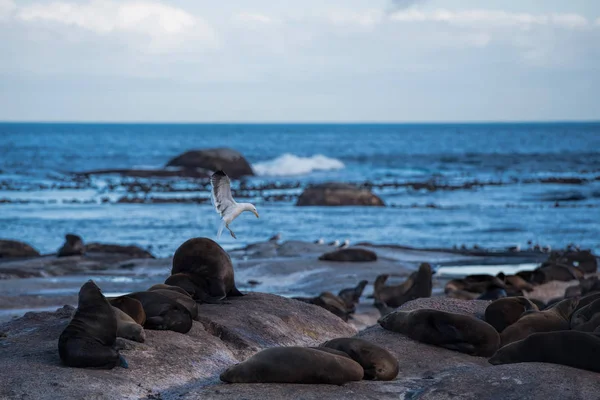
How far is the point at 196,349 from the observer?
6.91 metres

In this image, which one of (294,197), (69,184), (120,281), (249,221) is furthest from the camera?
(69,184)

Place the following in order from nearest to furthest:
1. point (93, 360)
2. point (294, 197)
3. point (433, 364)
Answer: point (93, 360) < point (433, 364) < point (294, 197)

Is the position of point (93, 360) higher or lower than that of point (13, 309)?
higher

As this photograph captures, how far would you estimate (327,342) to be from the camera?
6434 mm

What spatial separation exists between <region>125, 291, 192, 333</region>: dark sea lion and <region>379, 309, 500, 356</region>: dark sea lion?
1850 millimetres

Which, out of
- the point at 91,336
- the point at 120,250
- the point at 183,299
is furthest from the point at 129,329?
the point at 120,250

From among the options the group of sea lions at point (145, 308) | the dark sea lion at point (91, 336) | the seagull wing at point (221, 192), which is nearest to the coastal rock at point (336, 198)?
the group of sea lions at point (145, 308)

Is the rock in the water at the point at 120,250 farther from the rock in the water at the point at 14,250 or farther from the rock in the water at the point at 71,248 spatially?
the rock in the water at the point at 14,250

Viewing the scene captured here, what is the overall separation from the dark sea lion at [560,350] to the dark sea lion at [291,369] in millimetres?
1306

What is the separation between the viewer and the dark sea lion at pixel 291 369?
5.73 metres

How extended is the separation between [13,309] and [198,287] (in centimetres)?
444

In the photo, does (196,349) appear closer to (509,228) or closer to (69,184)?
(509,228)

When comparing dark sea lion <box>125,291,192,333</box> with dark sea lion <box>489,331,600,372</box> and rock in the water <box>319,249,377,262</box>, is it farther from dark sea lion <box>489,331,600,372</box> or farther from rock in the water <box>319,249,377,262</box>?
rock in the water <box>319,249,377,262</box>

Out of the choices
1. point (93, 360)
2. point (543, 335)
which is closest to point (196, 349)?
point (93, 360)
